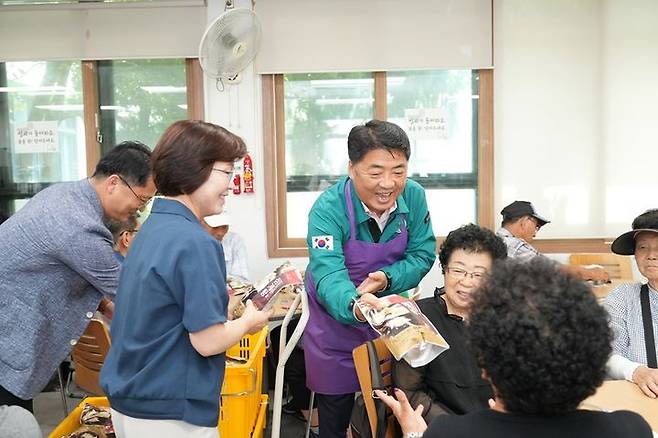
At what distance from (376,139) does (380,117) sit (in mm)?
2454

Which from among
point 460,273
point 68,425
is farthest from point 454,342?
point 68,425

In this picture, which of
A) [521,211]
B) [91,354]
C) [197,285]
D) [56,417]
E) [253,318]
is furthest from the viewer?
[521,211]

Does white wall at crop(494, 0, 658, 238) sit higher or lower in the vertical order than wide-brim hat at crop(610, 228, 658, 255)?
higher

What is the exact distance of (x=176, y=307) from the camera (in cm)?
121

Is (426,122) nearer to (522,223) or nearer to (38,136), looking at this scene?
(522,223)

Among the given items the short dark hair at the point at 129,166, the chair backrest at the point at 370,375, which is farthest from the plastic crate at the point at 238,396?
the short dark hair at the point at 129,166

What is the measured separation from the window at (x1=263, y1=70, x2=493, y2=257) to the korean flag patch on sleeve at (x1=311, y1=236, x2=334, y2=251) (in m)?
2.30

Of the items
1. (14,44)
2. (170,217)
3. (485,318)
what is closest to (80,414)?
(170,217)

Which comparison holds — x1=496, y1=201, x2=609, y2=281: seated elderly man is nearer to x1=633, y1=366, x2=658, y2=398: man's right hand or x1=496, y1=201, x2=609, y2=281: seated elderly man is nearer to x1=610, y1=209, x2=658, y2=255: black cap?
x1=610, y1=209, x2=658, y2=255: black cap

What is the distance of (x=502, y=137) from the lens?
4133 millimetres

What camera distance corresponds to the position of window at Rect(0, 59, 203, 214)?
4.24 meters

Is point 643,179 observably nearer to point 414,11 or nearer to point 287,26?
point 414,11

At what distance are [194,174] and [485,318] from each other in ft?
2.32

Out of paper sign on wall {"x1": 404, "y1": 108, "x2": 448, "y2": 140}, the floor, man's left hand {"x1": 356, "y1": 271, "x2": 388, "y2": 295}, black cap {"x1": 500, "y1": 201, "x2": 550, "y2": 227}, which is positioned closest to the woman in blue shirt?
man's left hand {"x1": 356, "y1": 271, "x2": 388, "y2": 295}
